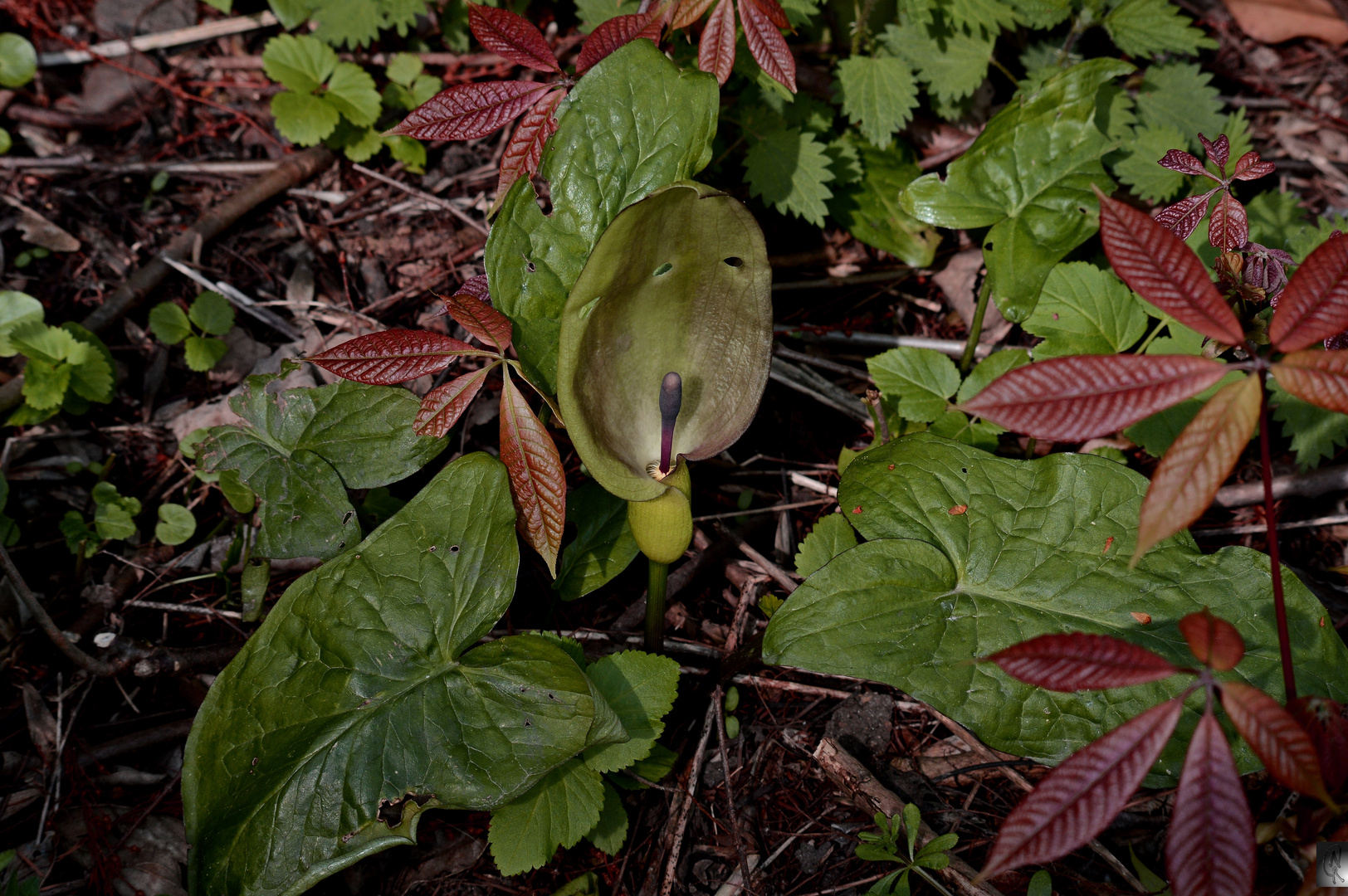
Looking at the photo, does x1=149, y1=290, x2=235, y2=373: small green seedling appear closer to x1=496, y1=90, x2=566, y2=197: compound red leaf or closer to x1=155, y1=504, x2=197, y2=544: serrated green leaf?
x1=155, y1=504, x2=197, y2=544: serrated green leaf

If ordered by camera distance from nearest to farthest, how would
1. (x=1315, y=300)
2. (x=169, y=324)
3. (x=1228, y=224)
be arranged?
(x=1315, y=300) < (x=1228, y=224) < (x=169, y=324)

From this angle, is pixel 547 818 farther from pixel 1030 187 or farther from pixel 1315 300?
pixel 1030 187

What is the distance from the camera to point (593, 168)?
2162mm

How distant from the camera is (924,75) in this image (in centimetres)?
298

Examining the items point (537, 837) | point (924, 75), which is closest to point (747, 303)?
point (537, 837)

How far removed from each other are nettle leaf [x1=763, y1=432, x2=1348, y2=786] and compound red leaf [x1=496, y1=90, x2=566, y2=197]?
1197 millimetres

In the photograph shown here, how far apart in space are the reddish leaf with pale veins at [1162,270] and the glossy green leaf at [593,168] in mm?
1101

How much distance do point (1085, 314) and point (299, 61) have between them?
9.78 ft

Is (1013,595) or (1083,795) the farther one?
(1013,595)

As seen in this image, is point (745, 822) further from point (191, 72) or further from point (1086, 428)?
point (191, 72)

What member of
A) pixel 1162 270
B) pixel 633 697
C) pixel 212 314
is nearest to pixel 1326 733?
pixel 1162 270

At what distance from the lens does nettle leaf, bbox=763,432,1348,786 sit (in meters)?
1.81

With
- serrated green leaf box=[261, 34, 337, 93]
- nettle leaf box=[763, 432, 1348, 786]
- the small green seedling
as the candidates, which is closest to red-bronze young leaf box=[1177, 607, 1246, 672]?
nettle leaf box=[763, 432, 1348, 786]

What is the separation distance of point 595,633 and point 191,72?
303cm
